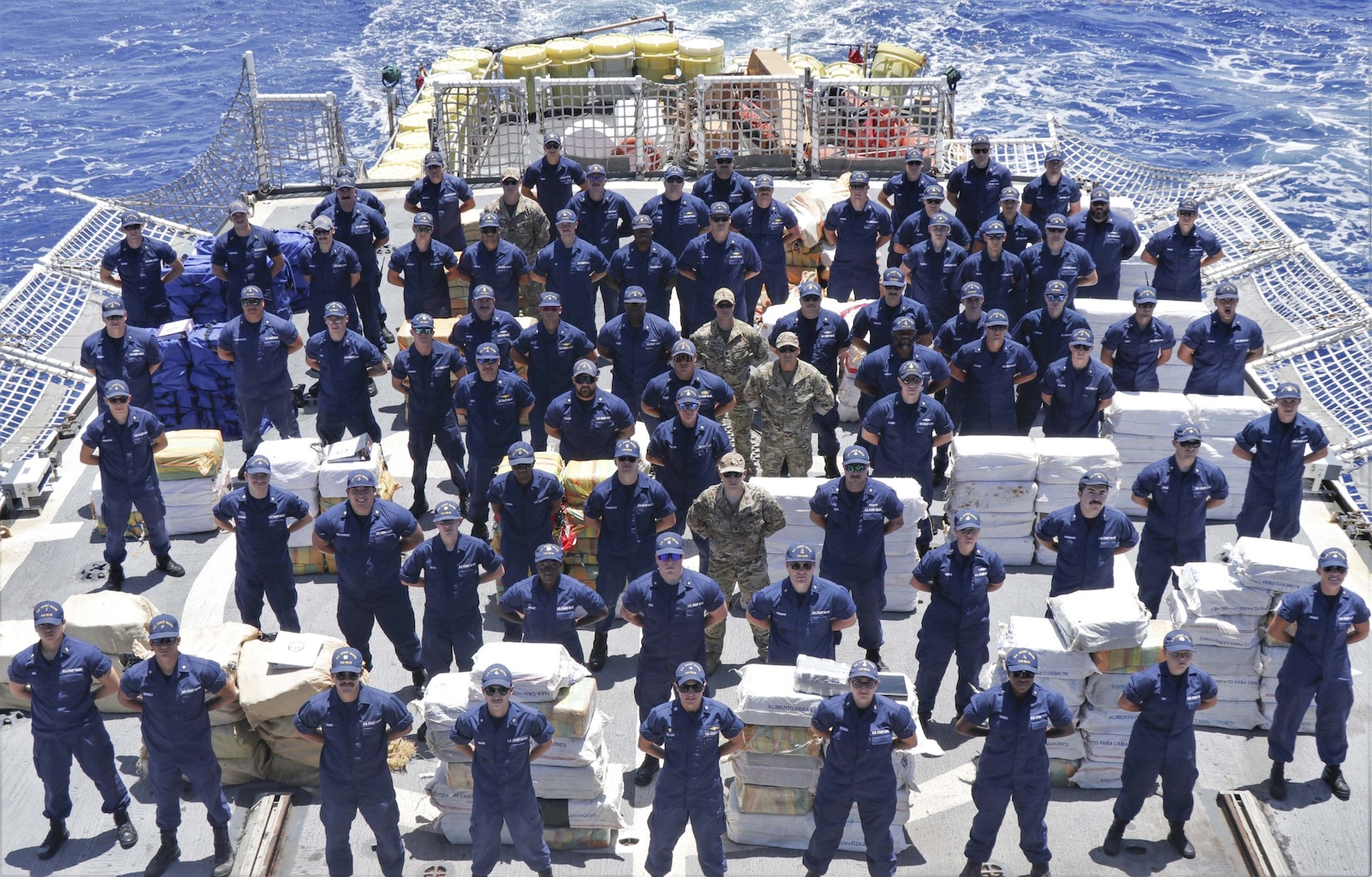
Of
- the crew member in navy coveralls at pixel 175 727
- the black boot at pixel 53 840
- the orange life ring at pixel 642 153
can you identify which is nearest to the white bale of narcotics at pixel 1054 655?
the crew member in navy coveralls at pixel 175 727

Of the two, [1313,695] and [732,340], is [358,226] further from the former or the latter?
[1313,695]

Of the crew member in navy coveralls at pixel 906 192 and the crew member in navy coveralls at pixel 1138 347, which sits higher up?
the crew member in navy coveralls at pixel 906 192

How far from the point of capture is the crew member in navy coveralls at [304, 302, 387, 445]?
43.6 feet

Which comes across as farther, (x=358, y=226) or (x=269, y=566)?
(x=358, y=226)

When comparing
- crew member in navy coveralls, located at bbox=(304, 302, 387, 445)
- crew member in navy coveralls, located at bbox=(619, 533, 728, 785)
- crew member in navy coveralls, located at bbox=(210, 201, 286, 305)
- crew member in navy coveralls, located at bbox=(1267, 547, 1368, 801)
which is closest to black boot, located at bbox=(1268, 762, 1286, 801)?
crew member in navy coveralls, located at bbox=(1267, 547, 1368, 801)

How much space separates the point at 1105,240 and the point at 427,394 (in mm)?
7875

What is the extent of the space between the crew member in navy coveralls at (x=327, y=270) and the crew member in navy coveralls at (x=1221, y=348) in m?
8.76

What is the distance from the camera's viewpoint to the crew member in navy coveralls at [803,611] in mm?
10023

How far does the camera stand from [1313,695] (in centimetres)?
1013

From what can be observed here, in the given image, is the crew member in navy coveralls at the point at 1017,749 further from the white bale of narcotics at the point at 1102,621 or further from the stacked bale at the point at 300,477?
the stacked bale at the point at 300,477

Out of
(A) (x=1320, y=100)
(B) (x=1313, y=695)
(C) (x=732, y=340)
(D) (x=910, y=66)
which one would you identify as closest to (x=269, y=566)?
(C) (x=732, y=340)

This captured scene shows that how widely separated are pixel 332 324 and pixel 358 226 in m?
2.91

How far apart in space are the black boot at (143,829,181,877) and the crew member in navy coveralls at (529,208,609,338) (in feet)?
22.9

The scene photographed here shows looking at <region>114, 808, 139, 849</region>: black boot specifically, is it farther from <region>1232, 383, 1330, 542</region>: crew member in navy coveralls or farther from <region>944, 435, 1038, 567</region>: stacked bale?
<region>1232, 383, 1330, 542</region>: crew member in navy coveralls
